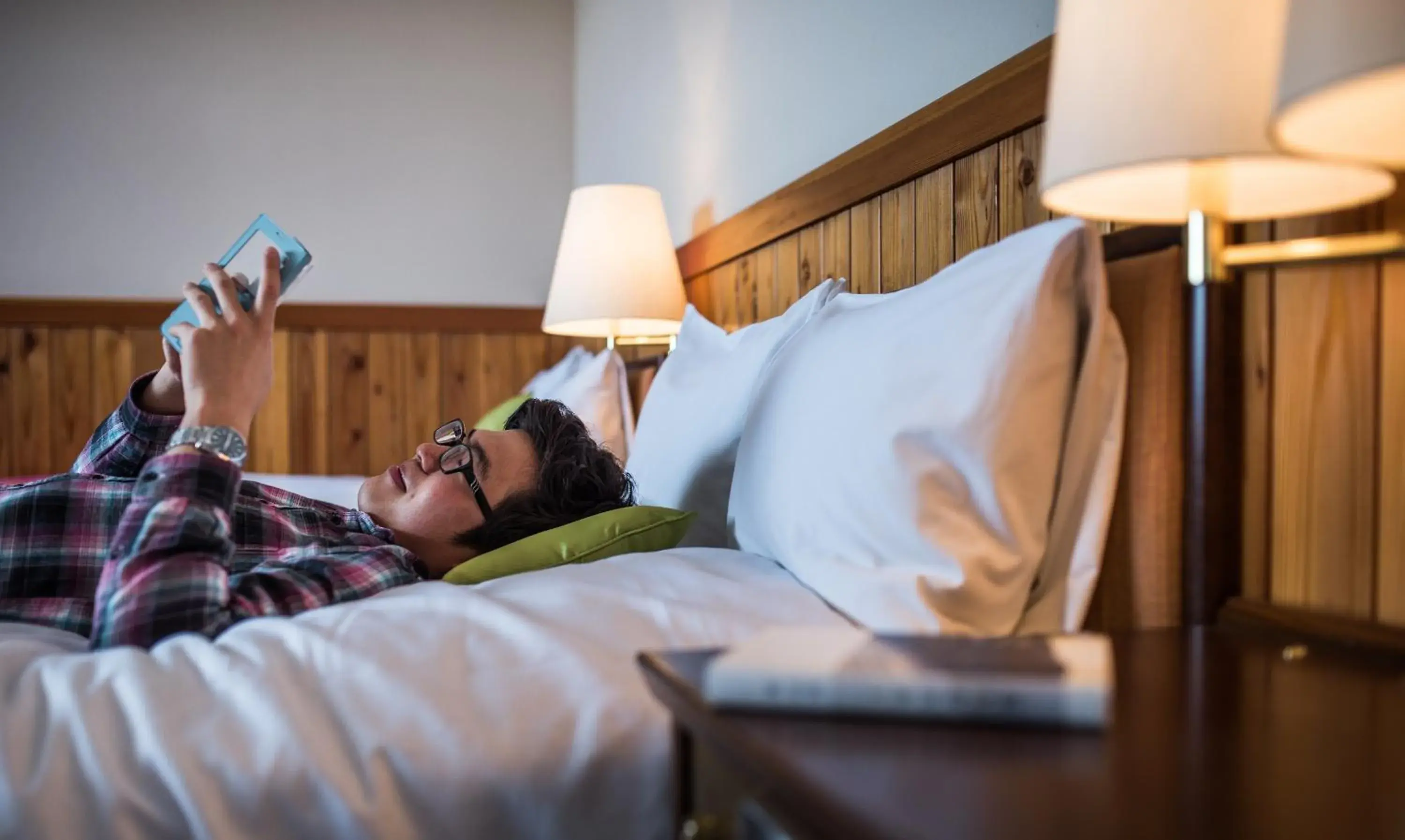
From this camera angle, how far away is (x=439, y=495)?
136 centimetres

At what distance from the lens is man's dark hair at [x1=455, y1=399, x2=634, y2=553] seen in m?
1.36

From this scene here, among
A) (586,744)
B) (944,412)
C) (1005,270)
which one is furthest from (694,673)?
(1005,270)

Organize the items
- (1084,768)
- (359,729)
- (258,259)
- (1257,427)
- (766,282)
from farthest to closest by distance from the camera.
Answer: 1. (766,282)
2. (258,259)
3. (1257,427)
4. (359,729)
5. (1084,768)

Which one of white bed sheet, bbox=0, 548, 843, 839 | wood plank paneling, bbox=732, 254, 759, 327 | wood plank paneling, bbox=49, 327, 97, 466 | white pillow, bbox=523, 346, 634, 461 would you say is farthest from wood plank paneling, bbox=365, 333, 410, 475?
white bed sheet, bbox=0, 548, 843, 839

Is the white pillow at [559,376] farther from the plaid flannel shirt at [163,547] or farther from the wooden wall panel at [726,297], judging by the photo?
the plaid flannel shirt at [163,547]

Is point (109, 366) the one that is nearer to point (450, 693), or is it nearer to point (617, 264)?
point (617, 264)

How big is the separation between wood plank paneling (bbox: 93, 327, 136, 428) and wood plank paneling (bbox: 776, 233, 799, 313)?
2.41 metres

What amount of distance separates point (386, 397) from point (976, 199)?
2.71 m

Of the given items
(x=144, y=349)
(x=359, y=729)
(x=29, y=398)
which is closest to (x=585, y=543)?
(x=359, y=729)

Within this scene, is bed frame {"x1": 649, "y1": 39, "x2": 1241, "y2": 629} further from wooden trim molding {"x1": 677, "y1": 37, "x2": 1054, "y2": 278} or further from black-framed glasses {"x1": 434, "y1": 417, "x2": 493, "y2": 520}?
black-framed glasses {"x1": 434, "y1": 417, "x2": 493, "y2": 520}

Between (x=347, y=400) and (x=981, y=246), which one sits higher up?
(x=981, y=246)

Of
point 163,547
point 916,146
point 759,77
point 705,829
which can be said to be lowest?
point 705,829

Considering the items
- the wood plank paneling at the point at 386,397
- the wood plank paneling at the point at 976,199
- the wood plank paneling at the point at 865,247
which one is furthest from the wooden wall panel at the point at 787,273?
the wood plank paneling at the point at 386,397

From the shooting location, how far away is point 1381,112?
26.3 inches
